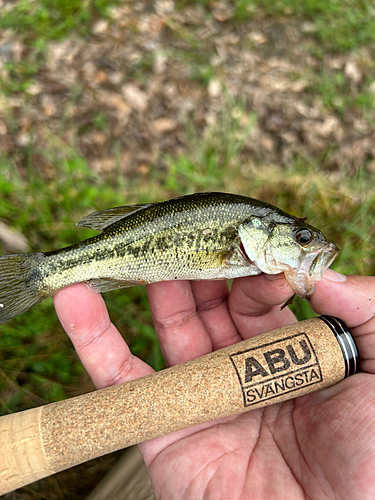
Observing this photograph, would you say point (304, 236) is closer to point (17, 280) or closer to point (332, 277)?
point (332, 277)

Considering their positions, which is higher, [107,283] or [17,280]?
[17,280]

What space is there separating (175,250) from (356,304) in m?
1.13

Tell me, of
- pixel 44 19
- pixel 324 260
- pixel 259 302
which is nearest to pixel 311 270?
pixel 324 260

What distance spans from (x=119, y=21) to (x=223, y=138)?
2.20m

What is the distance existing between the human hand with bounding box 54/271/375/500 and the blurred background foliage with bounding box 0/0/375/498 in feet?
2.49

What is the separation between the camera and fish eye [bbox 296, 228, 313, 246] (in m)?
2.25

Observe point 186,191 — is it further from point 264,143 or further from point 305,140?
point 305,140

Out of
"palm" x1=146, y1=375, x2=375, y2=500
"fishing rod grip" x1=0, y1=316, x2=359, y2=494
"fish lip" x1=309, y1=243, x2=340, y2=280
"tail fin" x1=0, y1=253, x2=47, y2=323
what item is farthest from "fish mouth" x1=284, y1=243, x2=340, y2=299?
"tail fin" x1=0, y1=253, x2=47, y2=323

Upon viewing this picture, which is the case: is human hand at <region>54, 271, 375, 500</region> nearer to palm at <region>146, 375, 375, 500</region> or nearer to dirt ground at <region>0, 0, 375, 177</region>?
palm at <region>146, 375, 375, 500</region>

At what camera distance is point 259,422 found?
240 centimetres

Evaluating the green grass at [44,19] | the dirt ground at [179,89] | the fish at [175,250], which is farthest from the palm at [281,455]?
the green grass at [44,19]

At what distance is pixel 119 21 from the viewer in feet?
16.1

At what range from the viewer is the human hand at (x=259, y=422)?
6.37ft

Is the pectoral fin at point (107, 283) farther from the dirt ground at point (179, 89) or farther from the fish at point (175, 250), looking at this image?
the dirt ground at point (179, 89)
